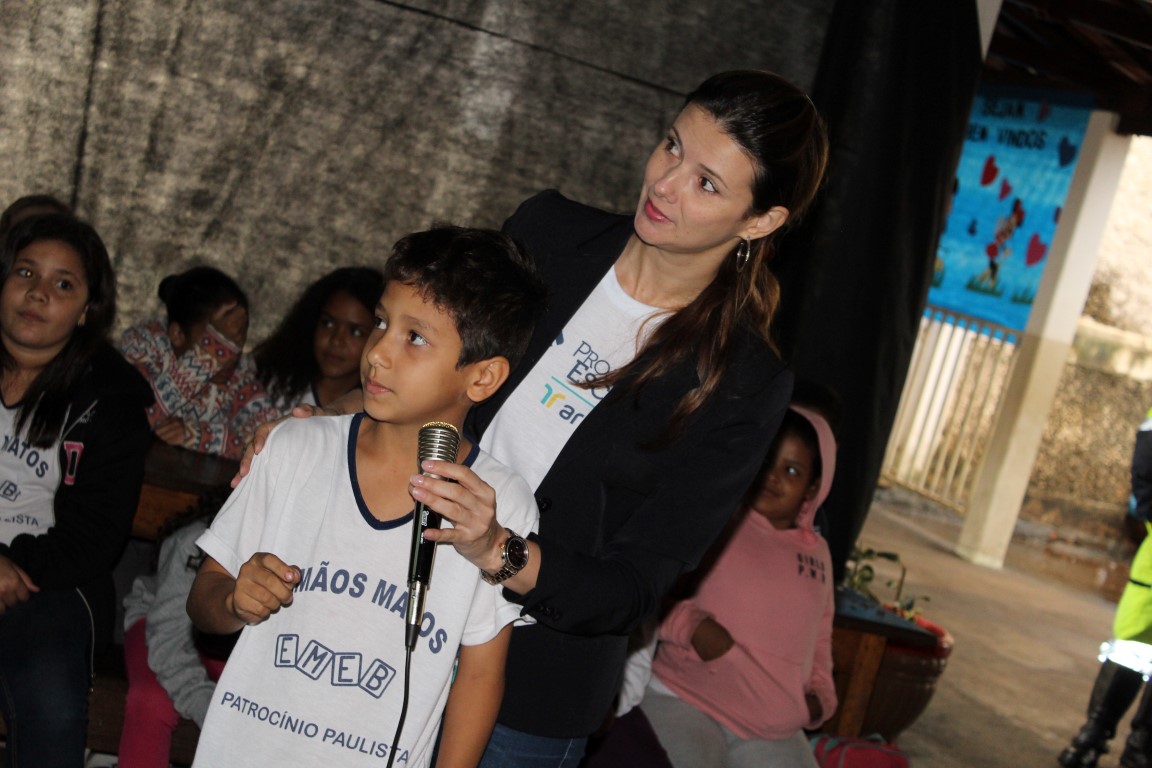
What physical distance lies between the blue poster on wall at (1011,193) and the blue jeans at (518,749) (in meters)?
8.25

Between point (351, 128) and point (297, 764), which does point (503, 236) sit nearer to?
point (297, 764)

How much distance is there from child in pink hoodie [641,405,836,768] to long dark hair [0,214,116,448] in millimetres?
1639

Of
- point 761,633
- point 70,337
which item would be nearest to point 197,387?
point 70,337

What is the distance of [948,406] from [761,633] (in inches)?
347

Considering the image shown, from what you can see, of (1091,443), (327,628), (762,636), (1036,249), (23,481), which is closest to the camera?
(327,628)

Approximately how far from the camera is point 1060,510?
1212 cm

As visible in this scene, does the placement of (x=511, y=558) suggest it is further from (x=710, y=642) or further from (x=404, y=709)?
(x=710, y=642)

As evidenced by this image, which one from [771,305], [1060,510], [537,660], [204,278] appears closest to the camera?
[537,660]

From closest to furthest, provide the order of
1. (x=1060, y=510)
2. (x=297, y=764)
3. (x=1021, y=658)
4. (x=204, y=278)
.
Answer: (x=297, y=764) < (x=204, y=278) < (x=1021, y=658) < (x=1060, y=510)

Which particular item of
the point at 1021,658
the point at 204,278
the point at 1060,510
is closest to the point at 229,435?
the point at 204,278

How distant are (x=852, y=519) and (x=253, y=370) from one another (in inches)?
79.0

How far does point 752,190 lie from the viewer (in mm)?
1764

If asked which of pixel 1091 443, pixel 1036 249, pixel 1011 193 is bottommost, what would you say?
pixel 1091 443

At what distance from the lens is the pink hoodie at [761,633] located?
10.3ft
